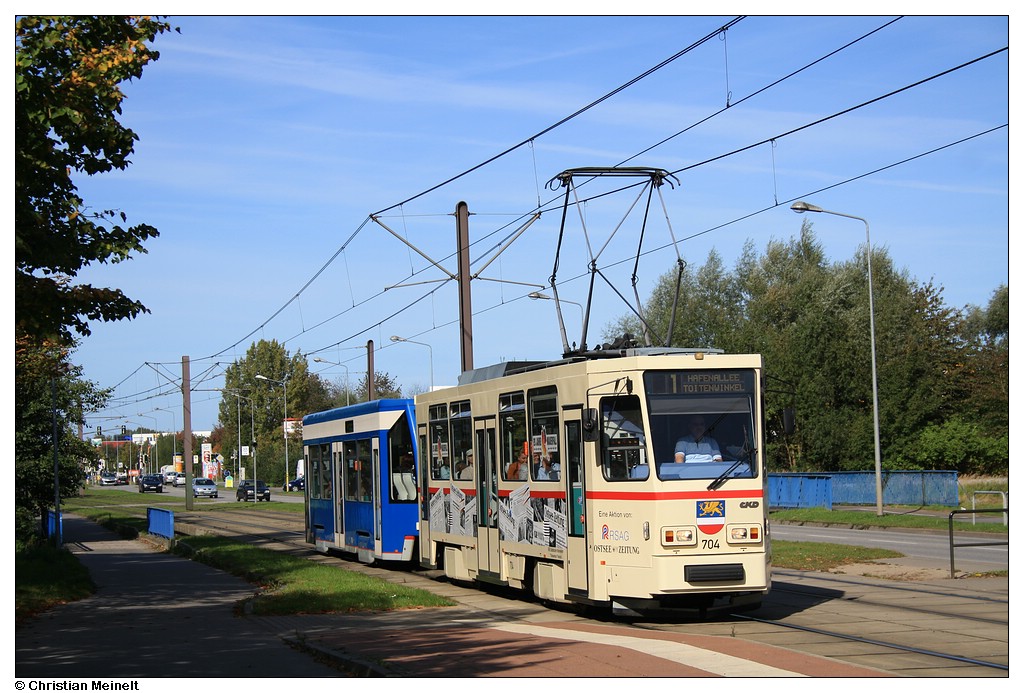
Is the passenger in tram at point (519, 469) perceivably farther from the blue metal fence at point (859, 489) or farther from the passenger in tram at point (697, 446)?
the blue metal fence at point (859, 489)

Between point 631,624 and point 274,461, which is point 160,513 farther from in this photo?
point 274,461

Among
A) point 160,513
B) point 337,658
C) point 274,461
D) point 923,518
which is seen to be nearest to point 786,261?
point 923,518

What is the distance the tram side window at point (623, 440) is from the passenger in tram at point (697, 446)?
442 millimetres

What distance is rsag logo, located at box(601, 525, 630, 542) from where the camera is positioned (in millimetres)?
13492

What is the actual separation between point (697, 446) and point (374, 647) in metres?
4.45

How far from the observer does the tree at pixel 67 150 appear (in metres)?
14.6

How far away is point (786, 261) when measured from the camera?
7012 centimetres

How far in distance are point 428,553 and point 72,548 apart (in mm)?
17328

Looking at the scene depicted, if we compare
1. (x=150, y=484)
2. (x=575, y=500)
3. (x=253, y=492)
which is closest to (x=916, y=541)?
(x=575, y=500)

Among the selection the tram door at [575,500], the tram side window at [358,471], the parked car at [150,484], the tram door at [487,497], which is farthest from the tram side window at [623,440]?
the parked car at [150,484]

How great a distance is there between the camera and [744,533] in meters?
13.4

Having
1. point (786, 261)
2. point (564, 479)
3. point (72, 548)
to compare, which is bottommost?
point (72, 548)

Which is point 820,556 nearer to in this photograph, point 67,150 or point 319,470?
point 319,470

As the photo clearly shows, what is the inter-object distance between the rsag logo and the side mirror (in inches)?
41.6
